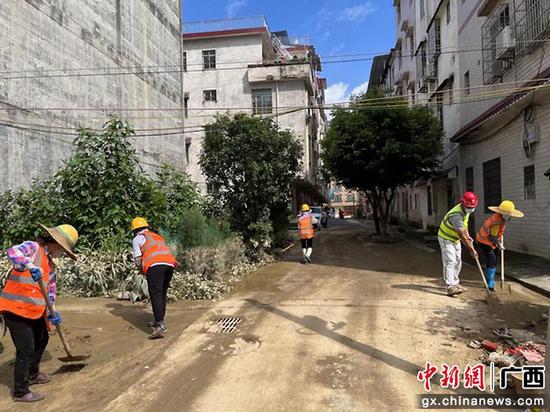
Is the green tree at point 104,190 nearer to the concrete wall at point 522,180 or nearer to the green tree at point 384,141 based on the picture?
the concrete wall at point 522,180

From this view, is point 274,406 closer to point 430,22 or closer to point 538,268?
point 538,268

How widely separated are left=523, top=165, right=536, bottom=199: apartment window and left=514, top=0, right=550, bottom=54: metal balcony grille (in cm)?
307

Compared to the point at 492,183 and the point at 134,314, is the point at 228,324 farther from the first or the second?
the point at 492,183

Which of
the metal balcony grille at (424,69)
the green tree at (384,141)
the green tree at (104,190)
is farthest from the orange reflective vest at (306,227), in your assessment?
the metal balcony grille at (424,69)

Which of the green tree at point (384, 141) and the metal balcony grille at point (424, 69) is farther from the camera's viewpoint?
the metal balcony grille at point (424, 69)

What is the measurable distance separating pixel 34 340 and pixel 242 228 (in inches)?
329

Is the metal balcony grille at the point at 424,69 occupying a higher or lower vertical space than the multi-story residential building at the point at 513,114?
higher

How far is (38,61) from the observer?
11.5 meters

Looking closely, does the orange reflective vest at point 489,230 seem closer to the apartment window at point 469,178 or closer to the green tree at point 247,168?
Result: the green tree at point 247,168

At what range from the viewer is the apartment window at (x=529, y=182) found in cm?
1208

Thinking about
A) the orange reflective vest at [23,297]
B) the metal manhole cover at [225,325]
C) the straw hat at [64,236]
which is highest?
the straw hat at [64,236]

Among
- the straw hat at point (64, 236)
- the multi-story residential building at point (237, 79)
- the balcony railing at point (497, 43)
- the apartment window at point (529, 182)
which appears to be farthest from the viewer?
the multi-story residential building at point (237, 79)

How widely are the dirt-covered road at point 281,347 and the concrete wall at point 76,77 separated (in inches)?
201

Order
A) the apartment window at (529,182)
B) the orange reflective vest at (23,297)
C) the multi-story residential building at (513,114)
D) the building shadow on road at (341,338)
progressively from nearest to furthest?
the orange reflective vest at (23,297) < the building shadow on road at (341,338) < the multi-story residential building at (513,114) < the apartment window at (529,182)
